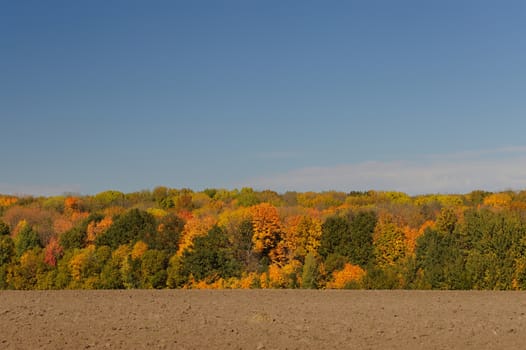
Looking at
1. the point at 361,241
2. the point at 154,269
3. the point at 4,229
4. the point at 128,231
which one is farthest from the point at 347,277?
the point at 4,229

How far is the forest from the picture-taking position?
70750 millimetres

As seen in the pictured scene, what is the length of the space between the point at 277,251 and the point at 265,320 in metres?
50.5

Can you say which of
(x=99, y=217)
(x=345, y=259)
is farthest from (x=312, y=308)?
(x=99, y=217)

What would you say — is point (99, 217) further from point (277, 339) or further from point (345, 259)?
point (277, 339)

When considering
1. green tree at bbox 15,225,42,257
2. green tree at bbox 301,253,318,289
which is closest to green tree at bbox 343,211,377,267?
green tree at bbox 301,253,318,289

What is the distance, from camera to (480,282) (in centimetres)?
6869

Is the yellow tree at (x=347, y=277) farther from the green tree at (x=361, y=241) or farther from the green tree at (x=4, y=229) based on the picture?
the green tree at (x=4, y=229)

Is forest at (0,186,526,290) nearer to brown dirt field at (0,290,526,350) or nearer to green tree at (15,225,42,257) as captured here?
green tree at (15,225,42,257)

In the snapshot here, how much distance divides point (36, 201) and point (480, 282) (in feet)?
340

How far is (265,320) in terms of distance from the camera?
35125 mm

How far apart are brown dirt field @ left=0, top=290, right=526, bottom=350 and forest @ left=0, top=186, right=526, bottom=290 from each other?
21274mm

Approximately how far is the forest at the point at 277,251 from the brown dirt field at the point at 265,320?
69.8 feet

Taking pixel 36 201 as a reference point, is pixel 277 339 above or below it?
below

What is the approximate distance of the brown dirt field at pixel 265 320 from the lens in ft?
95.7
